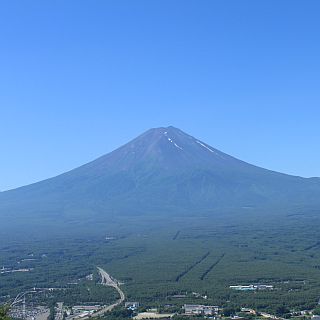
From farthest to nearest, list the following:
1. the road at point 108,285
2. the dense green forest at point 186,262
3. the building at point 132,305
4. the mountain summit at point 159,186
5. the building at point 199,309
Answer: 1. the mountain summit at point 159,186
2. the dense green forest at point 186,262
3. the building at point 132,305
4. the road at point 108,285
5. the building at point 199,309

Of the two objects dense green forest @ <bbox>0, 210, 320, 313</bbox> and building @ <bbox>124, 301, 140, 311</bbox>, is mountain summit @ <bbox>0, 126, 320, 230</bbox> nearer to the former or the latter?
dense green forest @ <bbox>0, 210, 320, 313</bbox>

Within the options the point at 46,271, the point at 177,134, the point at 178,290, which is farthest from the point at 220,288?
the point at 177,134

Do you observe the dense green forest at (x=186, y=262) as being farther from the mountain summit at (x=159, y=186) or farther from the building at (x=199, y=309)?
the mountain summit at (x=159, y=186)

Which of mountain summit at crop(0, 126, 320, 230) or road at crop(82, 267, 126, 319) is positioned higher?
mountain summit at crop(0, 126, 320, 230)

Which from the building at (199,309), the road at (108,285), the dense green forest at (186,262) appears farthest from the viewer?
the dense green forest at (186,262)

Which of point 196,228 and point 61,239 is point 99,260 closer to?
point 61,239

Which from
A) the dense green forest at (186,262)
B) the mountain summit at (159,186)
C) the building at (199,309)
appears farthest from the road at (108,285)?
the mountain summit at (159,186)

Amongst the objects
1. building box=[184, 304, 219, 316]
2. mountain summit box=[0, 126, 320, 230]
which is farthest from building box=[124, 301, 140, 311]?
mountain summit box=[0, 126, 320, 230]
